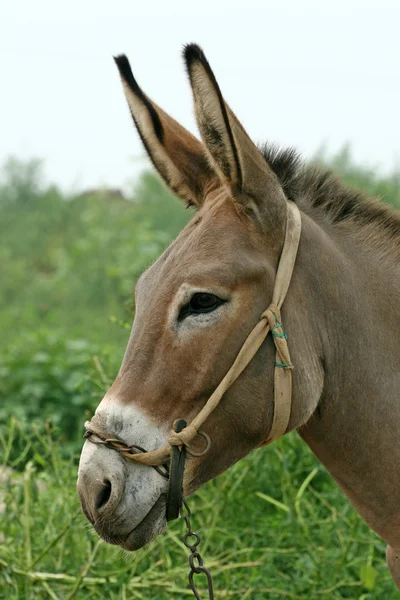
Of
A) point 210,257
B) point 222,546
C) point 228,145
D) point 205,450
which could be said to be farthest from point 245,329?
point 222,546

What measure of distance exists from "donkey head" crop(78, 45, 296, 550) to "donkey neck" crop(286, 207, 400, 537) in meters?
0.19

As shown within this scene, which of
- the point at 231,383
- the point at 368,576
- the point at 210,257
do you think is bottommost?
the point at 368,576

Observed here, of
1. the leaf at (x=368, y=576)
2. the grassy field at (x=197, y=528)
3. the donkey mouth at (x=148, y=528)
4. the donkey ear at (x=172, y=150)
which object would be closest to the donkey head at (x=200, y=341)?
the donkey mouth at (x=148, y=528)

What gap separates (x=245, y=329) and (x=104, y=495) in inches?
26.3

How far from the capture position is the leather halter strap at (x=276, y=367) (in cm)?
257

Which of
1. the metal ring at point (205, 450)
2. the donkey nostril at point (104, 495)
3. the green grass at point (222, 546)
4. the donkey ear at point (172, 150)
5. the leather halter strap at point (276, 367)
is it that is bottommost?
the green grass at point (222, 546)

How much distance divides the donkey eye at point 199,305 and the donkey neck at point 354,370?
1.04 feet

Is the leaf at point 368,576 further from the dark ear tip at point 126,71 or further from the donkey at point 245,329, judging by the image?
the dark ear tip at point 126,71

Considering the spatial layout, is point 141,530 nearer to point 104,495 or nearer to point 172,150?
point 104,495

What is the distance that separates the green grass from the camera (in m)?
4.16

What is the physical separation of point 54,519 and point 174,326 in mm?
2195

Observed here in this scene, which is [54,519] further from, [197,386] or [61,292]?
[61,292]

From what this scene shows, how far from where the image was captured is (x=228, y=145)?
263 centimetres

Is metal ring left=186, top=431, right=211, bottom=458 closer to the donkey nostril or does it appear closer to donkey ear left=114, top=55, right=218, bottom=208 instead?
the donkey nostril
